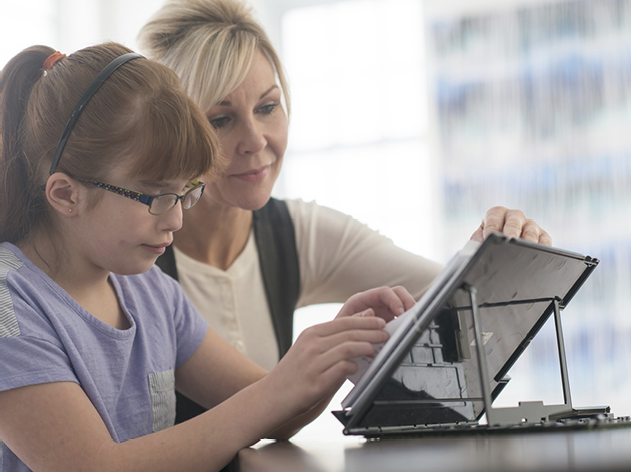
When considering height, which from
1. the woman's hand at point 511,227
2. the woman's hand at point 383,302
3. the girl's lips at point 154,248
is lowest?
the woman's hand at point 383,302

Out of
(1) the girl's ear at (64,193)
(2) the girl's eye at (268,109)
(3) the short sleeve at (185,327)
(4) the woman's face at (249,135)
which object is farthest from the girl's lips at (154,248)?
(2) the girl's eye at (268,109)

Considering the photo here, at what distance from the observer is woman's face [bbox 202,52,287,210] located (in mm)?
1186

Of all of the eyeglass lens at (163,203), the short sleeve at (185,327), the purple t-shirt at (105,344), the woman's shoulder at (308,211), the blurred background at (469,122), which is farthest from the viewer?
the blurred background at (469,122)

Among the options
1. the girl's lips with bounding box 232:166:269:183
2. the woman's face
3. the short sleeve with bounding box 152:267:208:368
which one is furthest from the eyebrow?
the short sleeve with bounding box 152:267:208:368

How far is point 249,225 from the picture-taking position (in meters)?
1.39

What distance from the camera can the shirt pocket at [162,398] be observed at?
2.76 feet

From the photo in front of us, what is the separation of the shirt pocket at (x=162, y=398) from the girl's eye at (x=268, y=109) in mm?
627

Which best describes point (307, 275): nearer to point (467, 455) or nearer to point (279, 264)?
point (279, 264)

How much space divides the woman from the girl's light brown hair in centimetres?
35

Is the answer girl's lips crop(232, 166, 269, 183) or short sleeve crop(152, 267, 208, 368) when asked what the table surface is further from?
girl's lips crop(232, 166, 269, 183)

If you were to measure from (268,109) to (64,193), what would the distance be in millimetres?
613

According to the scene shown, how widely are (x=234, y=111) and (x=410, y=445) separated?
85 cm

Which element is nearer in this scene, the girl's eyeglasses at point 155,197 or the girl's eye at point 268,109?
the girl's eyeglasses at point 155,197

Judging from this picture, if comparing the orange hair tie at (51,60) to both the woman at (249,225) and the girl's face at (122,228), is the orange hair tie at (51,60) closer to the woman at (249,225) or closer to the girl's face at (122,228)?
the girl's face at (122,228)
